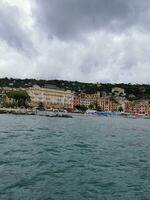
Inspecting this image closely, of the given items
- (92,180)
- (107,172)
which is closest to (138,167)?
(107,172)

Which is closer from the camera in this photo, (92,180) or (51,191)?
(51,191)

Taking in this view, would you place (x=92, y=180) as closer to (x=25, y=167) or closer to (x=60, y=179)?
(x=60, y=179)

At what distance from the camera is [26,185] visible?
709 inches

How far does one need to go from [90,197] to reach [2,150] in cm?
1312

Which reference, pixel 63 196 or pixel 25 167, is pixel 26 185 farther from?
pixel 25 167

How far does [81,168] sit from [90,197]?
6304 millimetres

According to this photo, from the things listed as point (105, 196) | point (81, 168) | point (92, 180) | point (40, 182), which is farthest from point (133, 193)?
point (81, 168)

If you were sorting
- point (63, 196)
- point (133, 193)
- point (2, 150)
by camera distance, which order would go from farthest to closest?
point (2, 150)
point (133, 193)
point (63, 196)

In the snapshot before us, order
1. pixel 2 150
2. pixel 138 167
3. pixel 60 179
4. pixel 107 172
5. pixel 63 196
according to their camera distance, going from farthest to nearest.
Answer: pixel 2 150
pixel 138 167
pixel 107 172
pixel 60 179
pixel 63 196

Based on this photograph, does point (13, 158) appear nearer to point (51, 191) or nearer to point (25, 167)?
point (25, 167)

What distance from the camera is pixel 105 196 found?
17.0 m

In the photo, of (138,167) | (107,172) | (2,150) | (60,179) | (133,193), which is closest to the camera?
(133,193)

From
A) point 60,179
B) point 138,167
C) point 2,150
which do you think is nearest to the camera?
point 60,179

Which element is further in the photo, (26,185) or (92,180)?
(92,180)
